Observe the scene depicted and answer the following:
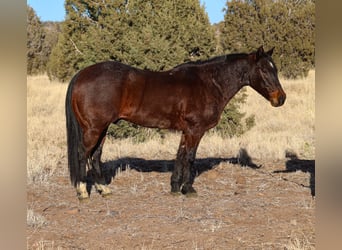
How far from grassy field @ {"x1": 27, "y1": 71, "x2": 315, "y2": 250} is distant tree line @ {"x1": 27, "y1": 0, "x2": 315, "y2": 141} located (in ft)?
6.47

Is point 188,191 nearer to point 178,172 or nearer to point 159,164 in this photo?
point 178,172

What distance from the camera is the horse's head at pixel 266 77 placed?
6.71 meters

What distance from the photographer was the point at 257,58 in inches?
267

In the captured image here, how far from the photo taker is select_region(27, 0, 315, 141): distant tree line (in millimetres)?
12463

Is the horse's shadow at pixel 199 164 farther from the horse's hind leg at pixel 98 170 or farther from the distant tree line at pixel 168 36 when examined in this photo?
the distant tree line at pixel 168 36

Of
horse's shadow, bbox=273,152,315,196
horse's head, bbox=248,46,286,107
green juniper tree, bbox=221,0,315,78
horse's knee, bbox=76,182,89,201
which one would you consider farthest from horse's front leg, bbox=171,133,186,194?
green juniper tree, bbox=221,0,315,78

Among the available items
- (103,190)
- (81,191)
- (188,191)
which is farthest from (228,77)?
(81,191)

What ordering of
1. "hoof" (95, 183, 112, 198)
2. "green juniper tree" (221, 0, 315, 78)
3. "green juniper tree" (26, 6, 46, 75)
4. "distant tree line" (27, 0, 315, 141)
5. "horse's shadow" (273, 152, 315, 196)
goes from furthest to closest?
"green juniper tree" (26, 6, 46, 75) → "green juniper tree" (221, 0, 315, 78) → "distant tree line" (27, 0, 315, 141) → "horse's shadow" (273, 152, 315, 196) → "hoof" (95, 183, 112, 198)

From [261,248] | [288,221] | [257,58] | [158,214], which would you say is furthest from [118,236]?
[257,58]

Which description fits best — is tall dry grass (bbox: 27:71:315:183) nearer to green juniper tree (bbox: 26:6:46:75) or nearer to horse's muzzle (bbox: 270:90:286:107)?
horse's muzzle (bbox: 270:90:286:107)

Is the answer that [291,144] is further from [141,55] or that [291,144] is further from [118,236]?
[118,236]

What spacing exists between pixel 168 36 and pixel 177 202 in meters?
8.03

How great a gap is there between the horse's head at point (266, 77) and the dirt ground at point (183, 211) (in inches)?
54.2

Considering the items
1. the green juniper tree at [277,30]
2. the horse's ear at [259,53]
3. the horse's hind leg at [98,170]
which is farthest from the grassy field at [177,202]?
the green juniper tree at [277,30]
